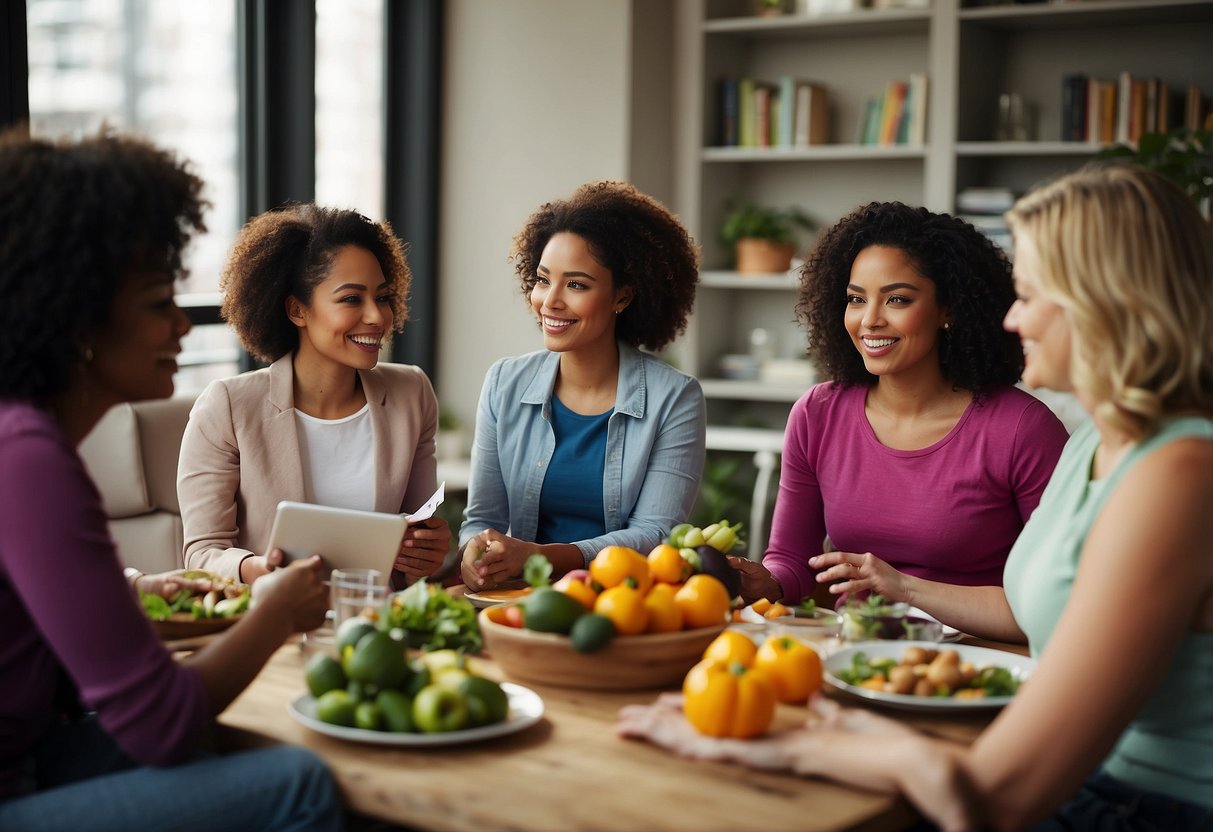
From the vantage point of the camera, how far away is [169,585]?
1.89 meters

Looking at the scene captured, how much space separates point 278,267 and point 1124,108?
3167 mm

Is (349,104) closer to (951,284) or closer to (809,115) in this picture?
(809,115)

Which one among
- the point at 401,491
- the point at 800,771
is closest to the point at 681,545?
the point at 800,771

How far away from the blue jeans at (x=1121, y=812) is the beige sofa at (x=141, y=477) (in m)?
1.97

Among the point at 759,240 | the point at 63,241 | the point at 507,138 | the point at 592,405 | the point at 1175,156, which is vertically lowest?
the point at 592,405

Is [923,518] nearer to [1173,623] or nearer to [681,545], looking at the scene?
[681,545]

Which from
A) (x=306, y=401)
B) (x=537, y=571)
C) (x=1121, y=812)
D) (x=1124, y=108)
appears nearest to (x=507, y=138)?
(x=1124, y=108)

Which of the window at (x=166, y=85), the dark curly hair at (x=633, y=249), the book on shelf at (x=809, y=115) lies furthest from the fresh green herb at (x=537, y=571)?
the book on shelf at (x=809, y=115)

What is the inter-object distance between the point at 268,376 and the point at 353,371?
0.18 metres

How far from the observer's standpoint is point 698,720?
1.41 metres

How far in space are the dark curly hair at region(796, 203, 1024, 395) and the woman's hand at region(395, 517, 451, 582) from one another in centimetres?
81

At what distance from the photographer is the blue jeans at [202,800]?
1325mm

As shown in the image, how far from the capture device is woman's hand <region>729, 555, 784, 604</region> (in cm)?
214

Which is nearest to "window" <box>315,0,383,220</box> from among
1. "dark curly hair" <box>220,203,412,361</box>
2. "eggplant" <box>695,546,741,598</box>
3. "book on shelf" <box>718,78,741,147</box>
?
"book on shelf" <box>718,78,741,147</box>
